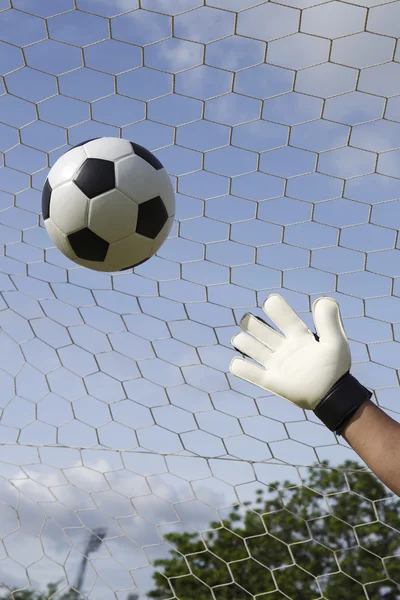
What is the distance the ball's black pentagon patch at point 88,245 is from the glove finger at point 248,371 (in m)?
1.51

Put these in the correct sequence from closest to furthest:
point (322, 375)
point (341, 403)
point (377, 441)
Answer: point (377, 441) < point (341, 403) < point (322, 375)

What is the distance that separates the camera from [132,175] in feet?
11.1

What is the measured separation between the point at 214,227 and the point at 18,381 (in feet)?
6.96

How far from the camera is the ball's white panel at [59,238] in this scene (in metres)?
3.45

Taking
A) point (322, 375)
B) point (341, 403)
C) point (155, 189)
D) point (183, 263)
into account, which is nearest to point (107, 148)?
point (155, 189)

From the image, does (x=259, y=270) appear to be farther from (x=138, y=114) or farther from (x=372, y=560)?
(x=372, y=560)

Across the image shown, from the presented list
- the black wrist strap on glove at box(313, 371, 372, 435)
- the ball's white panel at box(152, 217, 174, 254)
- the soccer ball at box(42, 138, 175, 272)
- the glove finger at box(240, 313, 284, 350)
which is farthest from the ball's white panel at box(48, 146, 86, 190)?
the black wrist strap on glove at box(313, 371, 372, 435)

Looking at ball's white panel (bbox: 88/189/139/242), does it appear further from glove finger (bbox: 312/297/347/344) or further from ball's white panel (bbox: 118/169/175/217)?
glove finger (bbox: 312/297/347/344)

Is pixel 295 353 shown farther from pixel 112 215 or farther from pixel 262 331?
pixel 112 215

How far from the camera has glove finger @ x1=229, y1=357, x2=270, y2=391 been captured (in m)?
2.05

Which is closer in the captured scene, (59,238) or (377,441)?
(377,441)

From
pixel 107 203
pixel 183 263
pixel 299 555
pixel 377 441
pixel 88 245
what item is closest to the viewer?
pixel 377 441

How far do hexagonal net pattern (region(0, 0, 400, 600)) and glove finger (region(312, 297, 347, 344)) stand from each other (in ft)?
7.76

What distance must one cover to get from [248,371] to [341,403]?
15.5 inches
